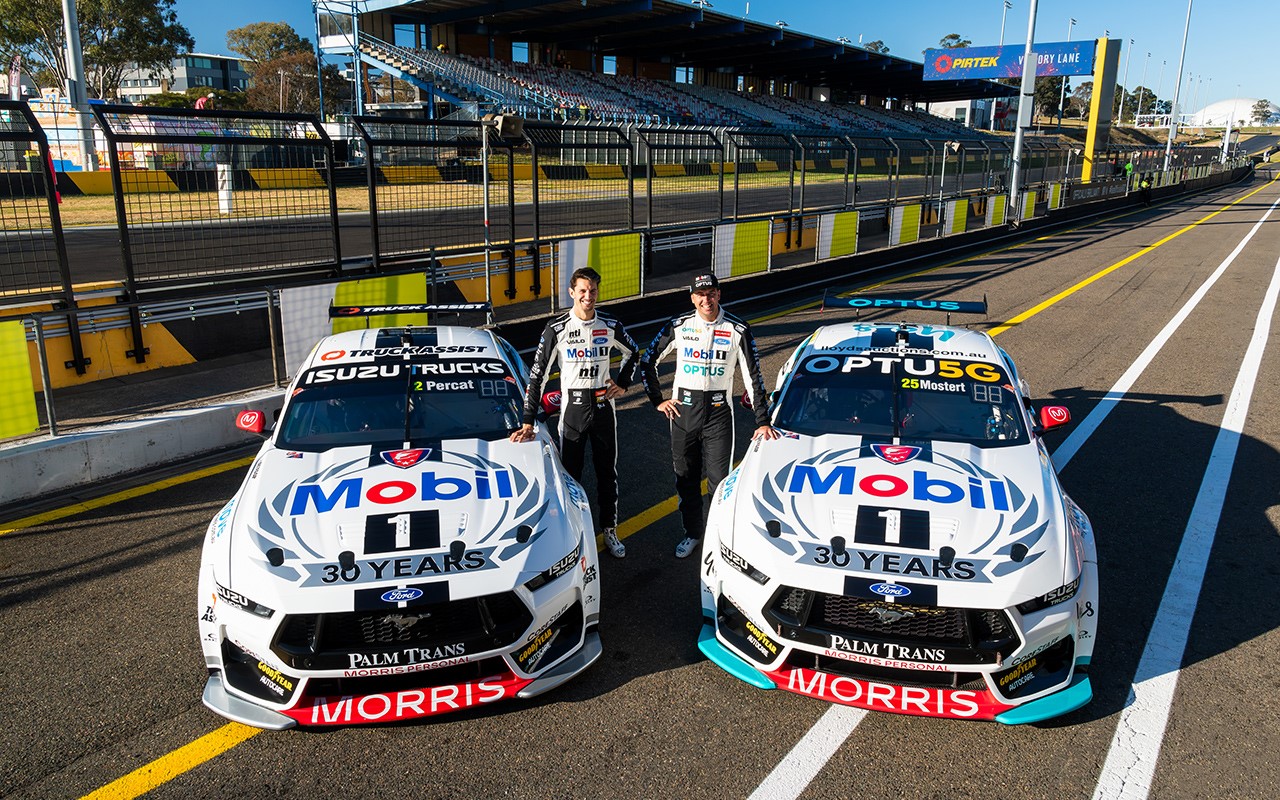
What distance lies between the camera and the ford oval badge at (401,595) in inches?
146

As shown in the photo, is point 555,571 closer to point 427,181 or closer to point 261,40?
point 427,181

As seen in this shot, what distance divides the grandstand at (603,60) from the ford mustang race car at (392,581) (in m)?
32.3

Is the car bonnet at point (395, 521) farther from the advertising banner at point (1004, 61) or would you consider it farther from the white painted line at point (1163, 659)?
the advertising banner at point (1004, 61)

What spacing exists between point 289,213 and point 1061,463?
27.8 feet

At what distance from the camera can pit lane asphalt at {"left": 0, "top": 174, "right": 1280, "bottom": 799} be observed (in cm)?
362

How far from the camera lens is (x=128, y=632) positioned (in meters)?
4.69

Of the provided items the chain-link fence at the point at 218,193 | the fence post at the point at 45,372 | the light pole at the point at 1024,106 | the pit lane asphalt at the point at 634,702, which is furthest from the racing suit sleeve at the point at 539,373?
the light pole at the point at 1024,106

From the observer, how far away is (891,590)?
12.5 ft

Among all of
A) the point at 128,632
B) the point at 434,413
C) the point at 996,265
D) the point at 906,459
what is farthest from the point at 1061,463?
the point at 996,265

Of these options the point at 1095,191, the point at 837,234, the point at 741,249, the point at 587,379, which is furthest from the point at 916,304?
the point at 1095,191

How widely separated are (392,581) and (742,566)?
1602 millimetres

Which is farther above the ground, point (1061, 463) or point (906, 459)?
point (906, 459)

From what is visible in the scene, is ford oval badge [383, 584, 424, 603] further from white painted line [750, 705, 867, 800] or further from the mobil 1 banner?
the mobil 1 banner

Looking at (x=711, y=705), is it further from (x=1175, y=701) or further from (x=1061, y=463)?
(x=1061, y=463)
